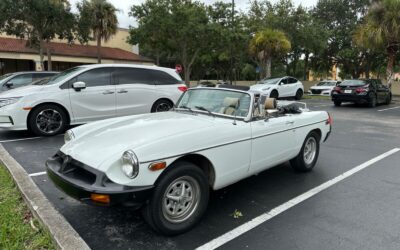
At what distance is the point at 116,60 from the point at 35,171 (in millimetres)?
27266

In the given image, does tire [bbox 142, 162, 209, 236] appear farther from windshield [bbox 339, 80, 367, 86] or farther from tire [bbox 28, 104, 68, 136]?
windshield [bbox 339, 80, 367, 86]

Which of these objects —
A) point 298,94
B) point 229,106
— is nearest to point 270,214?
point 229,106

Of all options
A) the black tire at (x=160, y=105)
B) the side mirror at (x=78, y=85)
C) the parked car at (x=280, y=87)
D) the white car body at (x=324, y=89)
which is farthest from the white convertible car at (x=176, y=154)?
the white car body at (x=324, y=89)

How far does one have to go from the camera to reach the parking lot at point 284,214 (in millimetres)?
3184

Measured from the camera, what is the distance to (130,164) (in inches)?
116

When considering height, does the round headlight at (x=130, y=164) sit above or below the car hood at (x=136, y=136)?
below

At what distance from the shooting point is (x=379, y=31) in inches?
779

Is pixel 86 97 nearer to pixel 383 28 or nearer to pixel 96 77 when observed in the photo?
pixel 96 77

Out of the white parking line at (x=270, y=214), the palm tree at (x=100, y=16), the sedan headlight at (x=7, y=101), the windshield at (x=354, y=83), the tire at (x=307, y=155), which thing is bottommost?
the white parking line at (x=270, y=214)

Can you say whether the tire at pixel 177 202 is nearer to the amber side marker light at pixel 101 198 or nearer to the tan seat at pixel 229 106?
the amber side marker light at pixel 101 198

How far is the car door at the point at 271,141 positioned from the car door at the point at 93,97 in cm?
510

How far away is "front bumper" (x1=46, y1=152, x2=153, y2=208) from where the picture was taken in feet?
9.29

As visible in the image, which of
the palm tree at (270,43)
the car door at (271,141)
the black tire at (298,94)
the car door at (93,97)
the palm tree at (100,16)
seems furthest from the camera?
the palm tree at (270,43)

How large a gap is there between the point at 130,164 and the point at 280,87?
17101 millimetres
